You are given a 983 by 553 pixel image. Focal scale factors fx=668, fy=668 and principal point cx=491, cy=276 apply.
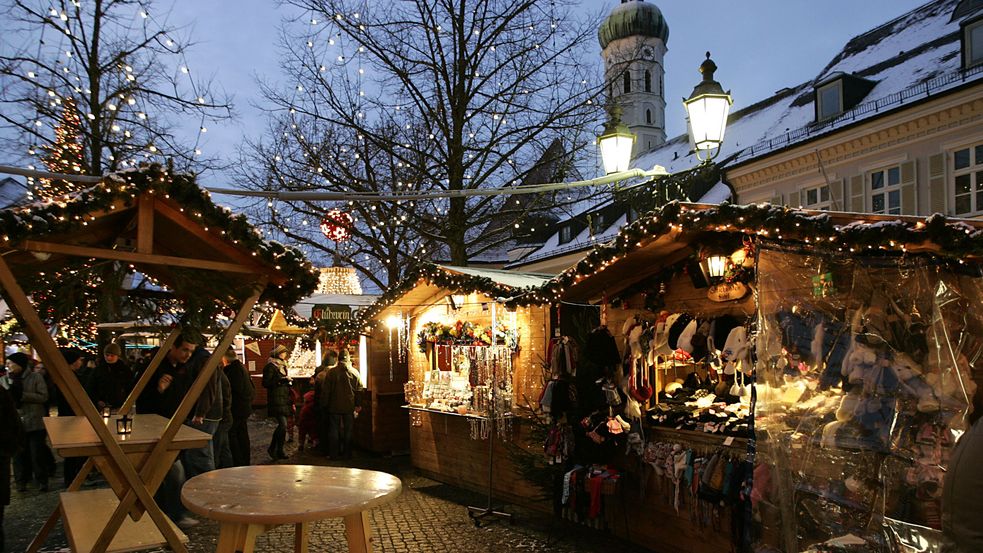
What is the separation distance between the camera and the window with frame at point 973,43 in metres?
16.0

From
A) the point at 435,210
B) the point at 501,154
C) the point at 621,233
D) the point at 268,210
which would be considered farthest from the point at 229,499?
the point at 268,210

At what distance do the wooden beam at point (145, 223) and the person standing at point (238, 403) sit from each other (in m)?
4.92

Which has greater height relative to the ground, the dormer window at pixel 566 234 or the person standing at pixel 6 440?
the dormer window at pixel 566 234

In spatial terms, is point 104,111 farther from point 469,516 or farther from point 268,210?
point 469,516

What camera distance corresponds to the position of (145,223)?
4223mm

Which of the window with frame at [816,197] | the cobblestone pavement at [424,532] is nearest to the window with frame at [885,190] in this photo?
the window with frame at [816,197]

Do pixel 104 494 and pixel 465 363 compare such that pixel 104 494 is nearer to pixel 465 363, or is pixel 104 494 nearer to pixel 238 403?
pixel 238 403

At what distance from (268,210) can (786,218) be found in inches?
614

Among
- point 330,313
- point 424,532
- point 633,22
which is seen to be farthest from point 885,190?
point 633,22

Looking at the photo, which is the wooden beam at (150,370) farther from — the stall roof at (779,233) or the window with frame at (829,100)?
the window with frame at (829,100)

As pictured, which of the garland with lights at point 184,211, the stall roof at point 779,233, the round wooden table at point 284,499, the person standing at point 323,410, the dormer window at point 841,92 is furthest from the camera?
the dormer window at point 841,92

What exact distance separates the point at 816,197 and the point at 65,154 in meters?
18.3

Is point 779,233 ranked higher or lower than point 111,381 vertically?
higher

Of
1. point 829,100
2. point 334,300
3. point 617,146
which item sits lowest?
point 334,300
